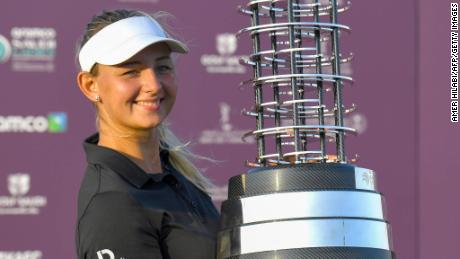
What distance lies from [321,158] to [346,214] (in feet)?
0.32

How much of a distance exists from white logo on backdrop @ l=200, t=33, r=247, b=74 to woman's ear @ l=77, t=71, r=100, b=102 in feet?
10.2

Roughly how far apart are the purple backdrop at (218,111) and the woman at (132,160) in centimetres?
279

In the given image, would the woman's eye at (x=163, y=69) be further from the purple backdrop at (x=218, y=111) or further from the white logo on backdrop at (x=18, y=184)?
the white logo on backdrop at (x=18, y=184)

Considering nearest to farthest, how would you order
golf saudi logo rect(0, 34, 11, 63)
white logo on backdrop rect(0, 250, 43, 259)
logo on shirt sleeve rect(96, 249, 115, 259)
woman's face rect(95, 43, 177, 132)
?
logo on shirt sleeve rect(96, 249, 115, 259), woman's face rect(95, 43, 177, 132), white logo on backdrop rect(0, 250, 43, 259), golf saudi logo rect(0, 34, 11, 63)

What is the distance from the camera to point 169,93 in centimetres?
217

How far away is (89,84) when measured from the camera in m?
2.22

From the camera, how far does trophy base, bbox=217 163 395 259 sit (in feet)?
5.35

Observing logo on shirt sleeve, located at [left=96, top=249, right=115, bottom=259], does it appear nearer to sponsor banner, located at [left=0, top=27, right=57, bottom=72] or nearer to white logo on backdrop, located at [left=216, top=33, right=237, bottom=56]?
sponsor banner, located at [left=0, top=27, right=57, bottom=72]

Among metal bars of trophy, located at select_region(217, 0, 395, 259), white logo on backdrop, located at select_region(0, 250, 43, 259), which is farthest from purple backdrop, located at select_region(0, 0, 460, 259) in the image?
metal bars of trophy, located at select_region(217, 0, 395, 259)

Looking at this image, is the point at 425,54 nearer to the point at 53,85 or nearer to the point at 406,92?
the point at 406,92

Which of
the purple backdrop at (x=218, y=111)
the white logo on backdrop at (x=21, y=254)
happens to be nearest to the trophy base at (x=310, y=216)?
the purple backdrop at (x=218, y=111)

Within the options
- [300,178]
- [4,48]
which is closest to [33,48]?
[4,48]

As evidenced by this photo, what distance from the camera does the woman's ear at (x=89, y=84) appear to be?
2211 millimetres

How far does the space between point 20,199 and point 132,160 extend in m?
2.94
